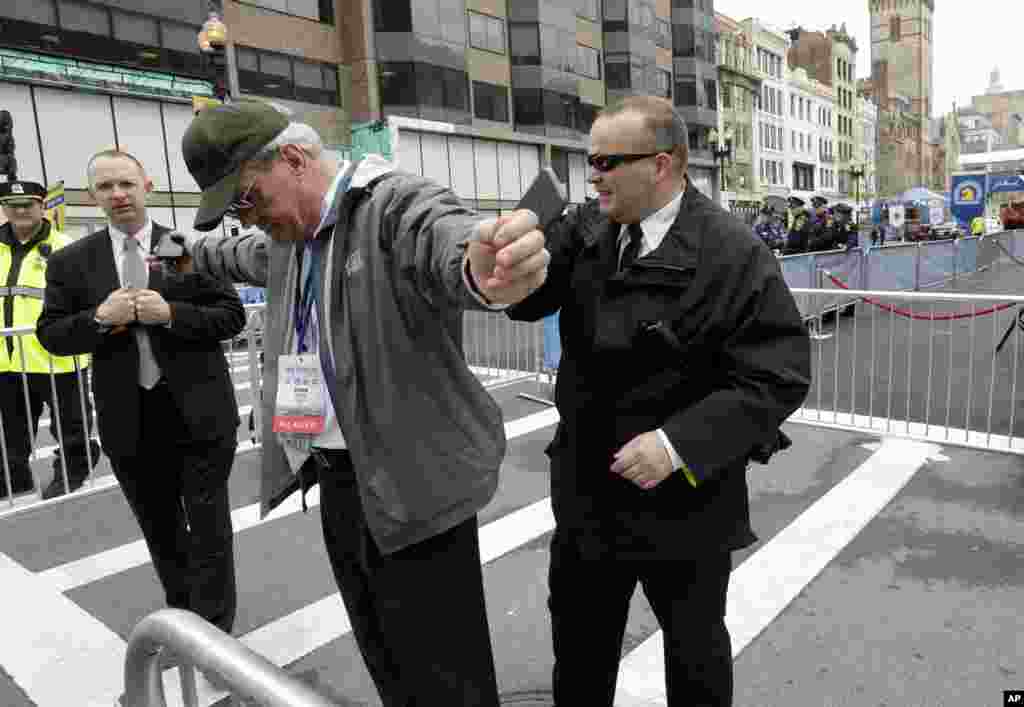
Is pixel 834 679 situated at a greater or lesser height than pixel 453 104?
lesser

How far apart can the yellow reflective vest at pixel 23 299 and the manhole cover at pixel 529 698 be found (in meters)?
4.43

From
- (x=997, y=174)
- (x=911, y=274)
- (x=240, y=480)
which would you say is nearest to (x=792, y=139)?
(x=997, y=174)

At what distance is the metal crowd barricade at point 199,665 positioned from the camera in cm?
124

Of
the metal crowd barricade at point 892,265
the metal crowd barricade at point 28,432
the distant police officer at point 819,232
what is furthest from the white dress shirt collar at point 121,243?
the distant police officer at point 819,232

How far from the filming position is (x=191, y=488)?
10.8 feet

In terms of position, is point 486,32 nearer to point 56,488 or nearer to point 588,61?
point 588,61

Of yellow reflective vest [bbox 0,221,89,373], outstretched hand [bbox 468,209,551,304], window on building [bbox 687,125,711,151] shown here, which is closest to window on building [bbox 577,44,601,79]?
window on building [bbox 687,125,711,151]

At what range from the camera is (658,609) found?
89.5 inches

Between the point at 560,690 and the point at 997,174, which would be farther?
the point at 997,174

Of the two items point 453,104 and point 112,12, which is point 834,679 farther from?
point 453,104

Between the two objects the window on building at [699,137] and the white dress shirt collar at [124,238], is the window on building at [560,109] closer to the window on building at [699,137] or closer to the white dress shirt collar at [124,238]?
the window on building at [699,137]

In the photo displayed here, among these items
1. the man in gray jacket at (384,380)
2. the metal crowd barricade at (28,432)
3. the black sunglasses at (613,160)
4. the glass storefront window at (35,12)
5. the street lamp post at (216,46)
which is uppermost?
the glass storefront window at (35,12)

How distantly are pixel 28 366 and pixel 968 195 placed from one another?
79.2ft

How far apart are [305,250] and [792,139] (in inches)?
3132
